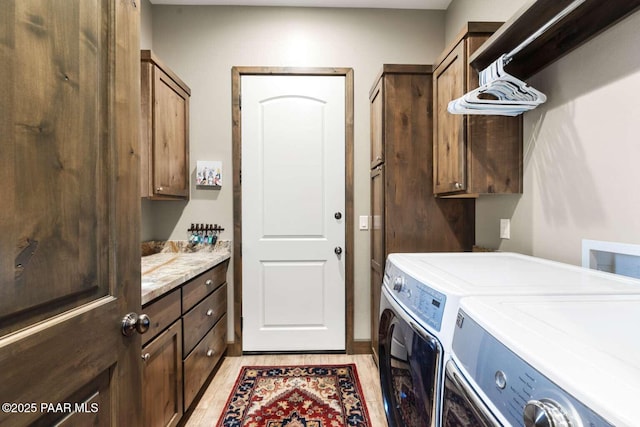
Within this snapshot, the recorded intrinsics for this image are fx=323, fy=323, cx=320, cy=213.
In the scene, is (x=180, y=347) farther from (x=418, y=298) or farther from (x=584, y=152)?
(x=584, y=152)

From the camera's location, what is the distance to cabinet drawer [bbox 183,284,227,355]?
5.91 ft

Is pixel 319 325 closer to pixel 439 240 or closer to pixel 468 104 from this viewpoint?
pixel 439 240

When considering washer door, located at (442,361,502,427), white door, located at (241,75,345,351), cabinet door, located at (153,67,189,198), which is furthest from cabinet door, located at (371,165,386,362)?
cabinet door, located at (153,67,189,198)

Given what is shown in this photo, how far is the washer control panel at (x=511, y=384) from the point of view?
426 millimetres

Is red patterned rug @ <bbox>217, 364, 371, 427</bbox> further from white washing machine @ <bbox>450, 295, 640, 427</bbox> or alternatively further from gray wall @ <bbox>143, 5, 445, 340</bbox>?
white washing machine @ <bbox>450, 295, 640, 427</bbox>

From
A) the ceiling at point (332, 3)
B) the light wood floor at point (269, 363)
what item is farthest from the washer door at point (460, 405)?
the ceiling at point (332, 3)

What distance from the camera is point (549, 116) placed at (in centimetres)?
145

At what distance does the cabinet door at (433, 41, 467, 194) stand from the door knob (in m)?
1.48

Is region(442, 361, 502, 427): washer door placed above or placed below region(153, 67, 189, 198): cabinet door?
below

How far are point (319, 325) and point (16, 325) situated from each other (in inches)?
89.4

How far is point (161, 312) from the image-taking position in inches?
58.0

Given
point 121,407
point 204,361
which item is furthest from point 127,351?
point 204,361

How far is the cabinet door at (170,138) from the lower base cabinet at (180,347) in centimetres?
67

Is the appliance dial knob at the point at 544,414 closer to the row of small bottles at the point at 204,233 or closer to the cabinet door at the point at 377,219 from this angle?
the cabinet door at the point at 377,219
